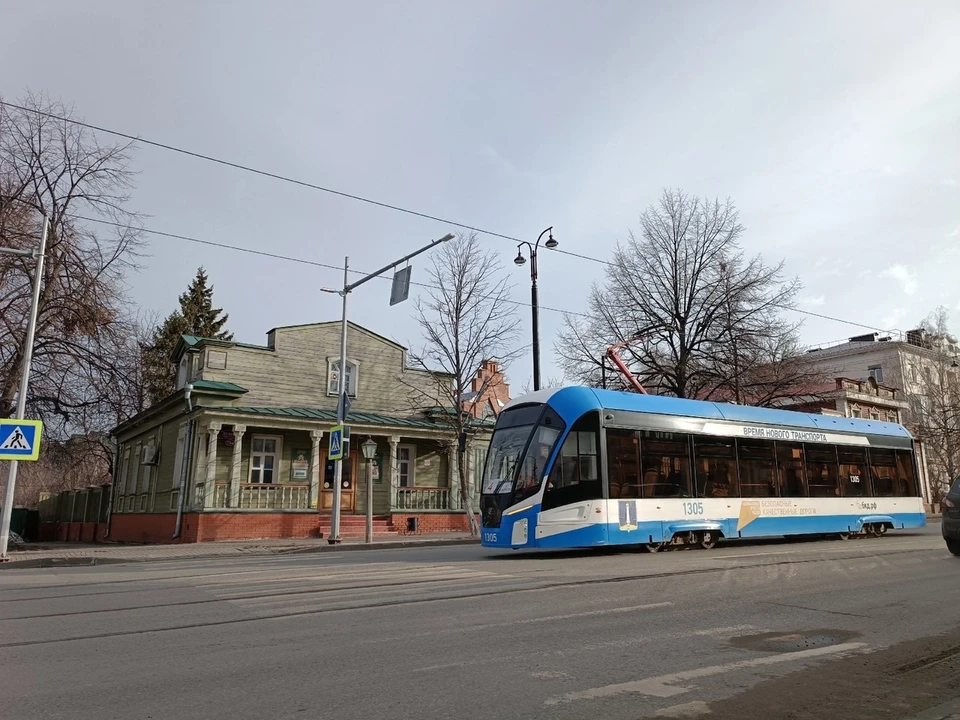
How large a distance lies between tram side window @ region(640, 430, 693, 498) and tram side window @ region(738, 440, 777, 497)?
193 cm

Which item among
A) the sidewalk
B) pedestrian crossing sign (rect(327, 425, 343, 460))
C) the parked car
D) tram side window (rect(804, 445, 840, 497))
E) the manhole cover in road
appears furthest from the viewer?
pedestrian crossing sign (rect(327, 425, 343, 460))

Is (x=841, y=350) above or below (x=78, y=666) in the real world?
above

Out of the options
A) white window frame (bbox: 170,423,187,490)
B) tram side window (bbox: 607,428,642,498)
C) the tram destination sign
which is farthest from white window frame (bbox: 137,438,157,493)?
the tram destination sign

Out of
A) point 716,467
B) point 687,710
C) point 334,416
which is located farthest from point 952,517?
point 334,416

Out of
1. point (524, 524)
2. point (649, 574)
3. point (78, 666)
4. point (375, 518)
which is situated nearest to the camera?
point (78, 666)

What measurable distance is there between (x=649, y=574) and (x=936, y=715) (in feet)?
20.5

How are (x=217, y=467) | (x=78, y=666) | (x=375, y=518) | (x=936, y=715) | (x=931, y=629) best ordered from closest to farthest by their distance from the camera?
1. (x=936, y=715)
2. (x=78, y=666)
3. (x=931, y=629)
4. (x=217, y=467)
5. (x=375, y=518)

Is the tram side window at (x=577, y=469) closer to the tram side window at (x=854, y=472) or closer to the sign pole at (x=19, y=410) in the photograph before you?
the tram side window at (x=854, y=472)

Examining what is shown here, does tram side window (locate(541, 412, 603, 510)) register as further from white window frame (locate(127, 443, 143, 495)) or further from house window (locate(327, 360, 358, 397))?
white window frame (locate(127, 443, 143, 495))

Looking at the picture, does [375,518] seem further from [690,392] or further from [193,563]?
[690,392]

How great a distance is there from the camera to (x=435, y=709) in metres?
4.23

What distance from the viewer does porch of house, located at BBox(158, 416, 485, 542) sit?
23.5 m

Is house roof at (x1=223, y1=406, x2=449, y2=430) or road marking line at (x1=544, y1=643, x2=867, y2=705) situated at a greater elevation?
house roof at (x1=223, y1=406, x2=449, y2=430)

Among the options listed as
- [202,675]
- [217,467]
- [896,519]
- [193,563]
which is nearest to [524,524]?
[193,563]
